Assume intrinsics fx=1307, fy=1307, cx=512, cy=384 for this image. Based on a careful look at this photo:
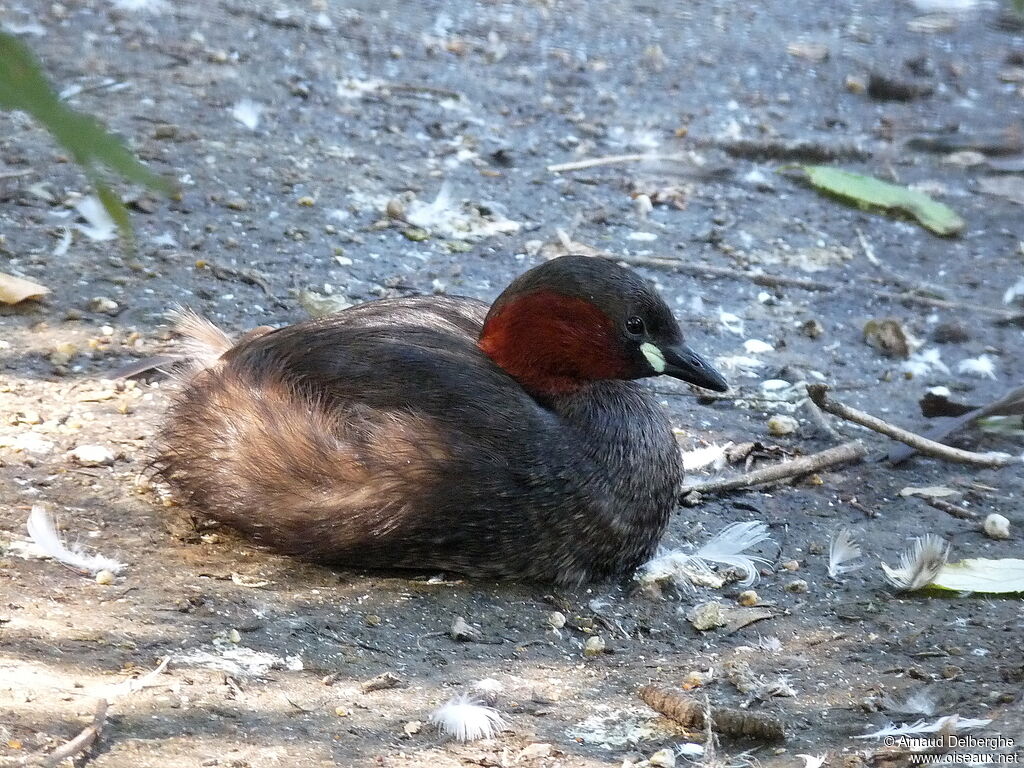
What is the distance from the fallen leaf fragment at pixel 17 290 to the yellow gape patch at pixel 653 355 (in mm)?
2533

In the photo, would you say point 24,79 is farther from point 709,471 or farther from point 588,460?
point 709,471

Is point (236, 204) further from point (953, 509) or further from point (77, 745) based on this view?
point (77, 745)

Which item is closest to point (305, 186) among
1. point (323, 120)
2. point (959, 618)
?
point (323, 120)

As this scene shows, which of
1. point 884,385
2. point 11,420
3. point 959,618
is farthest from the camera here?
point 884,385

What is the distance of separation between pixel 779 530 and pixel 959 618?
78 centimetres

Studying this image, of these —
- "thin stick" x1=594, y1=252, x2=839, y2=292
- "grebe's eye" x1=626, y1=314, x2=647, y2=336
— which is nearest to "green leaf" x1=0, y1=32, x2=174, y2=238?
"grebe's eye" x1=626, y1=314, x2=647, y2=336

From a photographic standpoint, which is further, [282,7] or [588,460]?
[282,7]

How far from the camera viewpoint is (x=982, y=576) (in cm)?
398

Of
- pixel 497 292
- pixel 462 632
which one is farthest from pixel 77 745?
pixel 497 292

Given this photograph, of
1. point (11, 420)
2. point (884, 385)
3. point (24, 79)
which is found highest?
point (24, 79)

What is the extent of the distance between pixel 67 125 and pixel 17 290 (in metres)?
3.76

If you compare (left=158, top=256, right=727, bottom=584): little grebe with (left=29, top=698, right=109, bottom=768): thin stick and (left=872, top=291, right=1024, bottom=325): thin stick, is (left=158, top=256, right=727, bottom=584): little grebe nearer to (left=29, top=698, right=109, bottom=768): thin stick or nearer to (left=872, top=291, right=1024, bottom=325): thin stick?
(left=29, top=698, right=109, bottom=768): thin stick

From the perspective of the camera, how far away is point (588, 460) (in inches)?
156

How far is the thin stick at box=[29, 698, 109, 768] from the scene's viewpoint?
2.67 meters
